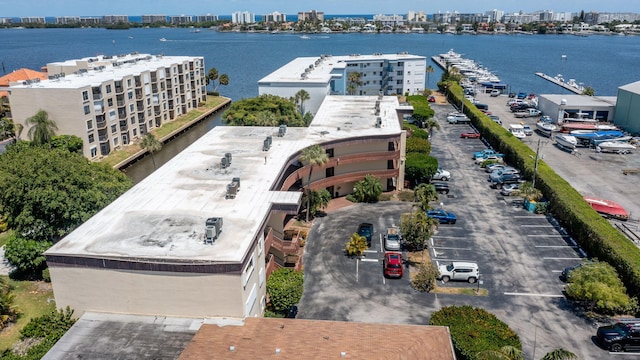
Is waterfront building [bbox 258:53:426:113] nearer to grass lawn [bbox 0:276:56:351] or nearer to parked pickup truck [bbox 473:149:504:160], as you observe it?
parked pickup truck [bbox 473:149:504:160]

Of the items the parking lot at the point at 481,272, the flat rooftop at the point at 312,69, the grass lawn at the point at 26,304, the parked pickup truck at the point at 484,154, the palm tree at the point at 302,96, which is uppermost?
the flat rooftop at the point at 312,69

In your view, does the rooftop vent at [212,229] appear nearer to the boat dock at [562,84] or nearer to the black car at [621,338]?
the black car at [621,338]

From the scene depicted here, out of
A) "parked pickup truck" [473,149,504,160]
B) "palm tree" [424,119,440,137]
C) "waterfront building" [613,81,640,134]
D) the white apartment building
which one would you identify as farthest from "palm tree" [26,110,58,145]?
"waterfront building" [613,81,640,134]

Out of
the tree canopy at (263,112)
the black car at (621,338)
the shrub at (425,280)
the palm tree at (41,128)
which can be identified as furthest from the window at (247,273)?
the palm tree at (41,128)

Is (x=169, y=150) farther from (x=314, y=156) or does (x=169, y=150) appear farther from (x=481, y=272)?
(x=481, y=272)

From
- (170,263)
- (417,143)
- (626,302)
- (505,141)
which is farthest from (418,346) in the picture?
(505,141)

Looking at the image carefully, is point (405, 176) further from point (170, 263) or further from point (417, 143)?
point (170, 263)
